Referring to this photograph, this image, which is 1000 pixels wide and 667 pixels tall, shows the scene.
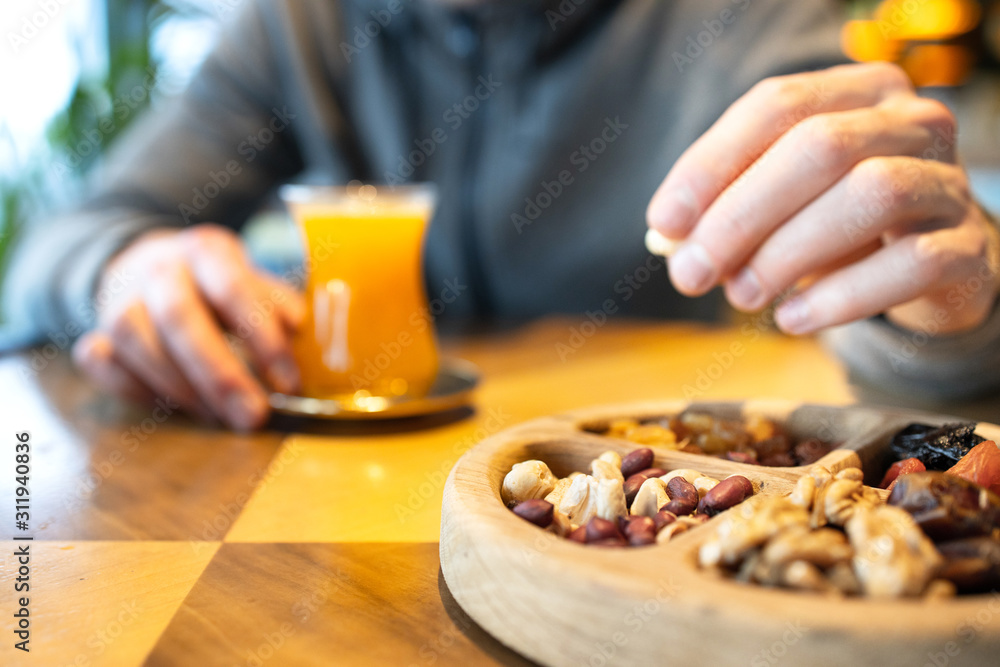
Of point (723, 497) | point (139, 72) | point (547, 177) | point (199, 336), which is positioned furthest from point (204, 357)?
point (139, 72)

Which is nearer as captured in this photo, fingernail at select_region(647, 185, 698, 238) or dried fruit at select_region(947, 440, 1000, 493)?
dried fruit at select_region(947, 440, 1000, 493)

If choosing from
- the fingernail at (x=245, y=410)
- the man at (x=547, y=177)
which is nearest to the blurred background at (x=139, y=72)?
the man at (x=547, y=177)

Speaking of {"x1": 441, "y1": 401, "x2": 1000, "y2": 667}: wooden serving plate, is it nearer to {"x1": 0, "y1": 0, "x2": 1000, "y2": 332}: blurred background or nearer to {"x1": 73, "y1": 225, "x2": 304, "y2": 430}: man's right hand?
{"x1": 73, "y1": 225, "x2": 304, "y2": 430}: man's right hand

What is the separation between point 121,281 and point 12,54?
2.30 metres

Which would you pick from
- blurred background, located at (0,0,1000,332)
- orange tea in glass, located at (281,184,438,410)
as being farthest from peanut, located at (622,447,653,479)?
blurred background, located at (0,0,1000,332)

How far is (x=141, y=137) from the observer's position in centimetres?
214

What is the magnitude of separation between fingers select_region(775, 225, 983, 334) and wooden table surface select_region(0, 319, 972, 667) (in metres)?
0.30

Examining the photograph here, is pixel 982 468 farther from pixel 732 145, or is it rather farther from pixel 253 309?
pixel 253 309

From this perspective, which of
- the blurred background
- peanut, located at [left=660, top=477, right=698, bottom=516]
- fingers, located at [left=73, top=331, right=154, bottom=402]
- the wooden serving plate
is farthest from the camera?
the blurred background

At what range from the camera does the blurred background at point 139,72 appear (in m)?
3.44

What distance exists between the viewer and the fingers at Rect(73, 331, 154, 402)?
3.84 feet

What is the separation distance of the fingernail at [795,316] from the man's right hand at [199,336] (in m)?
0.71

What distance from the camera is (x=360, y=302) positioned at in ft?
3.92

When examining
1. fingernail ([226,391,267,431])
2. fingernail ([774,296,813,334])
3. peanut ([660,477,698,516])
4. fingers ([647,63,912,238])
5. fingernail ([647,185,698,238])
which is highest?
fingers ([647,63,912,238])
